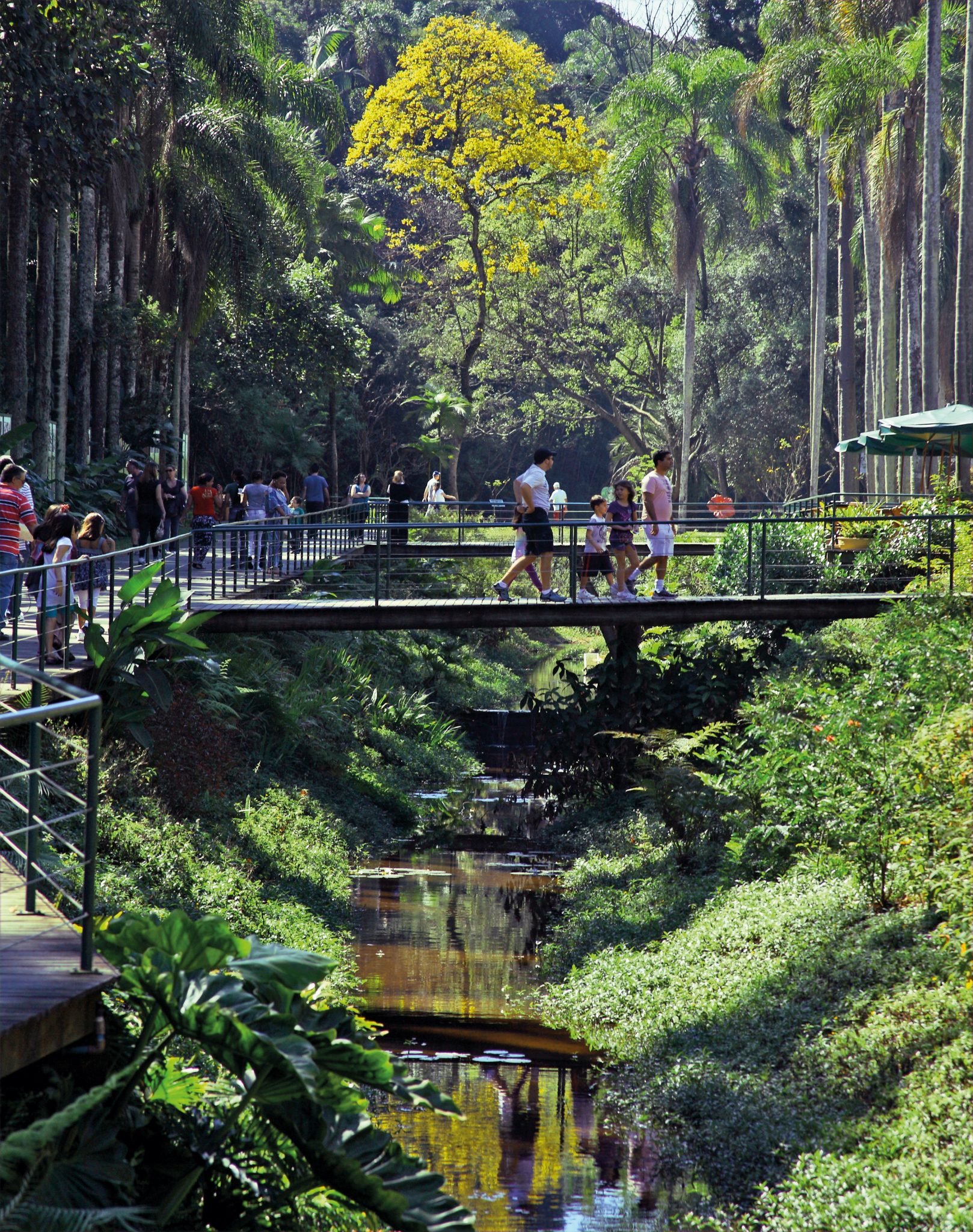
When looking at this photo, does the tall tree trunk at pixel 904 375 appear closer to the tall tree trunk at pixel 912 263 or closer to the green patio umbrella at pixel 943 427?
the tall tree trunk at pixel 912 263

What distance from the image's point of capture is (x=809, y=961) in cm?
1023

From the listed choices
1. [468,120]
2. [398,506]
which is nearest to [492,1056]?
[398,506]

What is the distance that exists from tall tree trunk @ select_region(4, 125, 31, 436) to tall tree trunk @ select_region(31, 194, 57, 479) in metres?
0.32

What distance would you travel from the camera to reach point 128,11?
19.8 meters

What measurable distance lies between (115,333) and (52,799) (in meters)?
17.8

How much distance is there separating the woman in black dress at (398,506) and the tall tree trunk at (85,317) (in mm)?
5875

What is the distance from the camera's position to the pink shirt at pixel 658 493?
16047 millimetres

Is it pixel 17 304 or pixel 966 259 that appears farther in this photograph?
pixel 966 259

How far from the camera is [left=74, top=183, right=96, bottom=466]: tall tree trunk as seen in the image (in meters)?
26.4

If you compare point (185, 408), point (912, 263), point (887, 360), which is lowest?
point (185, 408)

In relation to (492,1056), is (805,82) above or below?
above

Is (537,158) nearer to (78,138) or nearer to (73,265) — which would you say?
(73,265)

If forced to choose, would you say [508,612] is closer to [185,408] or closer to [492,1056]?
[492,1056]

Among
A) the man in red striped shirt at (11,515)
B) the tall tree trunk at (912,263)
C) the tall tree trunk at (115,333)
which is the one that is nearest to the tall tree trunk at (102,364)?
the tall tree trunk at (115,333)
